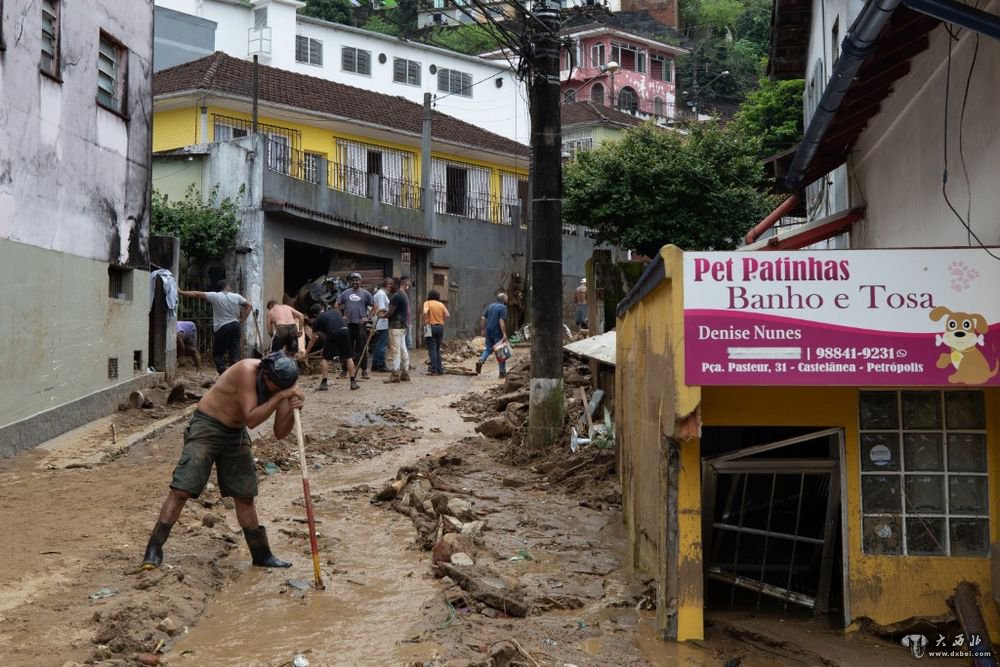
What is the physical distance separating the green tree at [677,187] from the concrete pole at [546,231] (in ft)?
44.7

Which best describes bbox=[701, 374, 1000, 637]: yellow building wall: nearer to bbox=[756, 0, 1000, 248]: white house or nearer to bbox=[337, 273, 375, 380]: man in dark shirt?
bbox=[756, 0, 1000, 248]: white house

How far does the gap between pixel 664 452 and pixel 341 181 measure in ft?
69.2

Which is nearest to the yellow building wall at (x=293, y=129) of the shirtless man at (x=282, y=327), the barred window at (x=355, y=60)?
the shirtless man at (x=282, y=327)

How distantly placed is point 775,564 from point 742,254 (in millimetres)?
3228

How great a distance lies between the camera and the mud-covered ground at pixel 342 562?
6.85 metres

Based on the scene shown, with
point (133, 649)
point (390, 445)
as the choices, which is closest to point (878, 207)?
point (390, 445)

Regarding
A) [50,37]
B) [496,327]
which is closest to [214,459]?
[50,37]

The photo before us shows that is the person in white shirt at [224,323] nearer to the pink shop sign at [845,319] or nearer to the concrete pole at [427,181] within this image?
the pink shop sign at [845,319]

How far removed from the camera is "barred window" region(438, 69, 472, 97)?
46866mm

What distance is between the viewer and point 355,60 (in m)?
45.9

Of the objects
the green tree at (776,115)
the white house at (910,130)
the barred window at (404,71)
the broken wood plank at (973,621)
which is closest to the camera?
the broken wood plank at (973,621)

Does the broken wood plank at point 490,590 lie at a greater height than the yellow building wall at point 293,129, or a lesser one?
lesser

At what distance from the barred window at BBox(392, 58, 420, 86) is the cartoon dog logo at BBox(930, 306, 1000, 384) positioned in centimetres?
4184

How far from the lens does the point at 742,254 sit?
22.1 feet
